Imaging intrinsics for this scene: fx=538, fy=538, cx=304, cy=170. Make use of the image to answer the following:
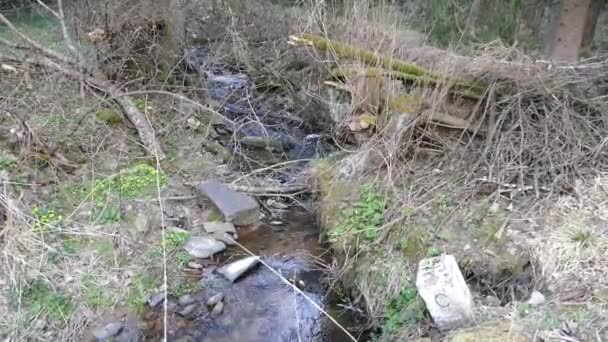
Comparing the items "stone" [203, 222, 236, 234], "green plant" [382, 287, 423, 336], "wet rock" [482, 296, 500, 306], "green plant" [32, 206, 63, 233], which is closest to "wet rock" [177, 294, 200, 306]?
"stone" [203, 222, 236, 234]

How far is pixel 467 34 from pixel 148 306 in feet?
18.7

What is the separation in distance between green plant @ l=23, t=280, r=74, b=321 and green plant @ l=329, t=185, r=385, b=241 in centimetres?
217

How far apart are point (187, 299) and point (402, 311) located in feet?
5.56

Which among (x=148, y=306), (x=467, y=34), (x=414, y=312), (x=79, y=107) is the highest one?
(x=467, y=34)

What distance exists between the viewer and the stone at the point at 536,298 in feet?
11.2

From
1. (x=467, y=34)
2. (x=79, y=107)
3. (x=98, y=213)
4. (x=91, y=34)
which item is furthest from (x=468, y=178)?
(x=91, y=34)

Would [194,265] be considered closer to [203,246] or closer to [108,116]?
[203,246]

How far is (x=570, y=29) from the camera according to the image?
5.71 m

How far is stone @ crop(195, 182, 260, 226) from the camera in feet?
17.3

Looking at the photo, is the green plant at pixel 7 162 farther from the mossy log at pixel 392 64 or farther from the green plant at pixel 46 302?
the mossy log at pixel 392 64

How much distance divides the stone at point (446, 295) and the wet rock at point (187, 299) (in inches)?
71.2

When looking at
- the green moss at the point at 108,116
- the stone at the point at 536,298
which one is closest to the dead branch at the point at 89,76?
the green moss at the point at 108,116

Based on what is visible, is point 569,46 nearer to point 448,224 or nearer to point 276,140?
point 448,224

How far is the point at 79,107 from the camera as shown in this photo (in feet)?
20.4
